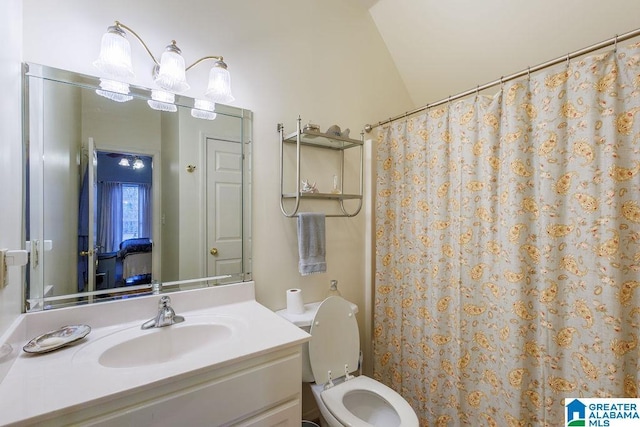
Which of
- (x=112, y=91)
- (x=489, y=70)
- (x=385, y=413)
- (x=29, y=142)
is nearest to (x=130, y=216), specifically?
(x=29, y=142)

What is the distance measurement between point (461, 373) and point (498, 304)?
0.44 m

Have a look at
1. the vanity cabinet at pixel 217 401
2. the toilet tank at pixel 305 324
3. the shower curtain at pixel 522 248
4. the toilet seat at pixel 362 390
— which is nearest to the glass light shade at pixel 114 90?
the vanity cabinet at pixel 217 401

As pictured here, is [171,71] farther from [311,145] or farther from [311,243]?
[311,243]

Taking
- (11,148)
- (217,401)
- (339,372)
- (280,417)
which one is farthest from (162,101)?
(339,372)

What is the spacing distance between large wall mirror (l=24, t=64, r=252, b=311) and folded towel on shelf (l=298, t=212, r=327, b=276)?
288 mm

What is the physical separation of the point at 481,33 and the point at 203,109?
66.4 inches

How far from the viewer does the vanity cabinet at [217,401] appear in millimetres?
728

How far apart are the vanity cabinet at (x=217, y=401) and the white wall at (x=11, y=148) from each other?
45 cm

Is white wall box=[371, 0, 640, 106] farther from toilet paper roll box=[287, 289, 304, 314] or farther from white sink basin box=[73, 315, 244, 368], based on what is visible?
white sink basin box=[73, 315, 244, 368]

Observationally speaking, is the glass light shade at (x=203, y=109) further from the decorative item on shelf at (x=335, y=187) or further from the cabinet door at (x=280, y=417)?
the cabinet door at (x=280, y=417)

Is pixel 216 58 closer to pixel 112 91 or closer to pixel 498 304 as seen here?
pixel 112 91

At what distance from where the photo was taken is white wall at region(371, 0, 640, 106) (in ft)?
4.58

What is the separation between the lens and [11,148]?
35.2 inches

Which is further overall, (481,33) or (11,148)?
(481,33)
